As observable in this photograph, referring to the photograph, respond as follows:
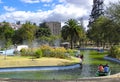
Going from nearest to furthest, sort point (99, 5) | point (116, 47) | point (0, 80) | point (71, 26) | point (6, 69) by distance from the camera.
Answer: point (0, 80)
point (6, 69)
point (116, 47)
point (71, 26)
point (99, 5)

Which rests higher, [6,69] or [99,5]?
[99,5]

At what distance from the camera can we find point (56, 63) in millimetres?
37000

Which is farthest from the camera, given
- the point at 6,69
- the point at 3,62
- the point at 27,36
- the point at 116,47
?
the point at 27,36

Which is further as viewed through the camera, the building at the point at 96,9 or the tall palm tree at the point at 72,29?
the building at the point at 96,9

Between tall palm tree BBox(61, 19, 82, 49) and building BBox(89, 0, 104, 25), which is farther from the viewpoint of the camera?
building BBox(89, 0, 104, 25)

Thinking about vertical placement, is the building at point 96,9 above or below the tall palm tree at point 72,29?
above

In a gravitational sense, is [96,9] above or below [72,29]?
above

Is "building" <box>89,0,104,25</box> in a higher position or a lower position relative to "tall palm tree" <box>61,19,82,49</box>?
higher

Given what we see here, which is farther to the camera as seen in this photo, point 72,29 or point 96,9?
point 96,9

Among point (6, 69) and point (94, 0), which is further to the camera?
point (94, 0)

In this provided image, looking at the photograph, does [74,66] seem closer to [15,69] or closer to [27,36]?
[15,69]

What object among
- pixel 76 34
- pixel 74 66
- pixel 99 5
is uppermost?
pixel 99 5

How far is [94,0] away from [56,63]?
89209 mm

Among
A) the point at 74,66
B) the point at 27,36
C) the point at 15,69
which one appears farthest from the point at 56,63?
the point at 27,36
